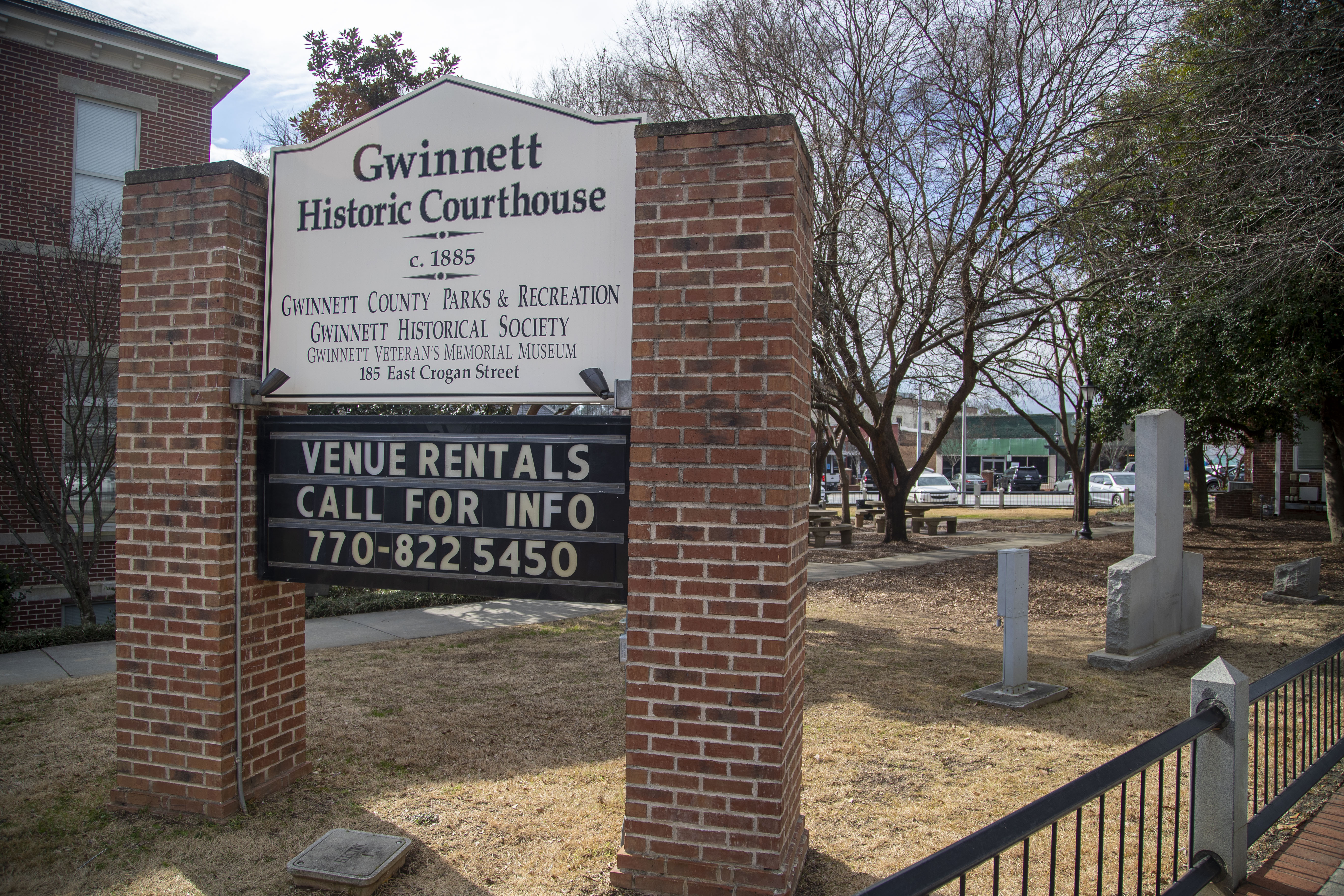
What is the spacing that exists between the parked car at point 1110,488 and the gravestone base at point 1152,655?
2958 cm

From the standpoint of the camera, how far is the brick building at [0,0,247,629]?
37.3ft

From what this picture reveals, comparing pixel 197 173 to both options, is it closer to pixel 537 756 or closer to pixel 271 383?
pixel 271 383

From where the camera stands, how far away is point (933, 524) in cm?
2111

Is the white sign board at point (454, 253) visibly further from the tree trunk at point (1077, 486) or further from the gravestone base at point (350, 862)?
the tree trunk at point (1077, 486)

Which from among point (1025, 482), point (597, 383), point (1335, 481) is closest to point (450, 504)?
point (597, 383)

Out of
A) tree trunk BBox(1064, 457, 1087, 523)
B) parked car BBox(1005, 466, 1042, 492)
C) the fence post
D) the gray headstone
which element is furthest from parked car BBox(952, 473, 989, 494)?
the fence post

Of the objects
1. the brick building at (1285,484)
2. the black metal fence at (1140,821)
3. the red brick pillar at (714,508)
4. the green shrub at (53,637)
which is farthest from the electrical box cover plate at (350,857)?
the brick building at (1285,484)

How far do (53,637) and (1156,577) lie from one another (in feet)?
34.7

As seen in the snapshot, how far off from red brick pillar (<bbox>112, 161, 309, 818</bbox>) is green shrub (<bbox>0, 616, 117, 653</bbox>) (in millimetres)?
4440

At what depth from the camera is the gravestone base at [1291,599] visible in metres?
10.9

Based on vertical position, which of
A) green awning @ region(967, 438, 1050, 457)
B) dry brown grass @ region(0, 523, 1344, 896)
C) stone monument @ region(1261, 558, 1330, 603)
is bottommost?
dry brown grass @ region(0, 523, 1344, 896)

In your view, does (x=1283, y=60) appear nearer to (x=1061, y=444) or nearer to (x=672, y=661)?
(x=672, y=661)

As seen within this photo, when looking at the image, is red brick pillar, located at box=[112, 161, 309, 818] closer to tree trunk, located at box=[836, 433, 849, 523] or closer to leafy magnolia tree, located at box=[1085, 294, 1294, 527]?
leafy magnolia tree, located at box=[1085, 294, 1294, 527]

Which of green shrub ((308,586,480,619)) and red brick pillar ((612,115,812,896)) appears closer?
red brick pillar ((612,115,812,896))
